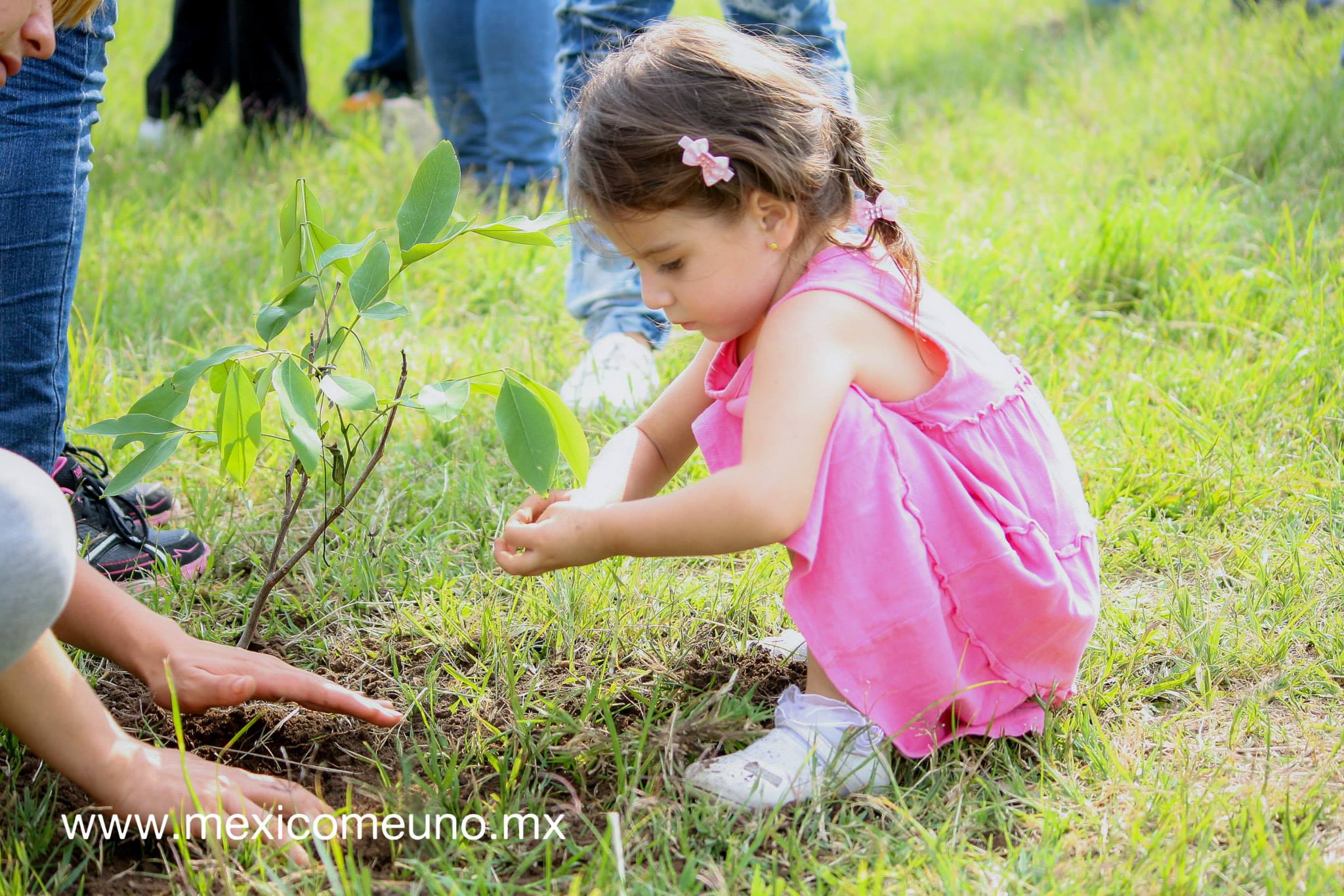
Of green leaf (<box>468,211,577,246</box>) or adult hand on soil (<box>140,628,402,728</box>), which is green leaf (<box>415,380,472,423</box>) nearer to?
green leaf (<box>468,211,577,246</box>)

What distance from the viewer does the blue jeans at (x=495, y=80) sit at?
10.5 ft

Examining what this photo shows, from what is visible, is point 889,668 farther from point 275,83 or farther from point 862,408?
point 275,83

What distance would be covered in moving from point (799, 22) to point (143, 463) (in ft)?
4.60

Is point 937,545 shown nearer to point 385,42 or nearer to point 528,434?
point 528,434

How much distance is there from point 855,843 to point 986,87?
3.29 m

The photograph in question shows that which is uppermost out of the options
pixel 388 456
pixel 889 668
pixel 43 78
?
pixel 43 78

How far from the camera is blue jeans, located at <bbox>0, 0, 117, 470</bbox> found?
60.3 inches

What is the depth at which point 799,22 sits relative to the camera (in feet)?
6.98

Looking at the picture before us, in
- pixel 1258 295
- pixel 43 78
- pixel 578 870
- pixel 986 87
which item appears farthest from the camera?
pixel 986 87

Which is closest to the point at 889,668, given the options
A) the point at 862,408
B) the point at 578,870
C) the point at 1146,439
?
the point at 862,408

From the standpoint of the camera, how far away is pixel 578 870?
3.93ft

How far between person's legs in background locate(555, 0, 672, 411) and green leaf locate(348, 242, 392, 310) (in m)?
Result: 0.93

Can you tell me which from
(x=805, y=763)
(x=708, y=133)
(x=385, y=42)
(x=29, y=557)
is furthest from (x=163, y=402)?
(x=385, y=42)

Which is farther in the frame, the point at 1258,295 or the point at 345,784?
the point at 1258,295
